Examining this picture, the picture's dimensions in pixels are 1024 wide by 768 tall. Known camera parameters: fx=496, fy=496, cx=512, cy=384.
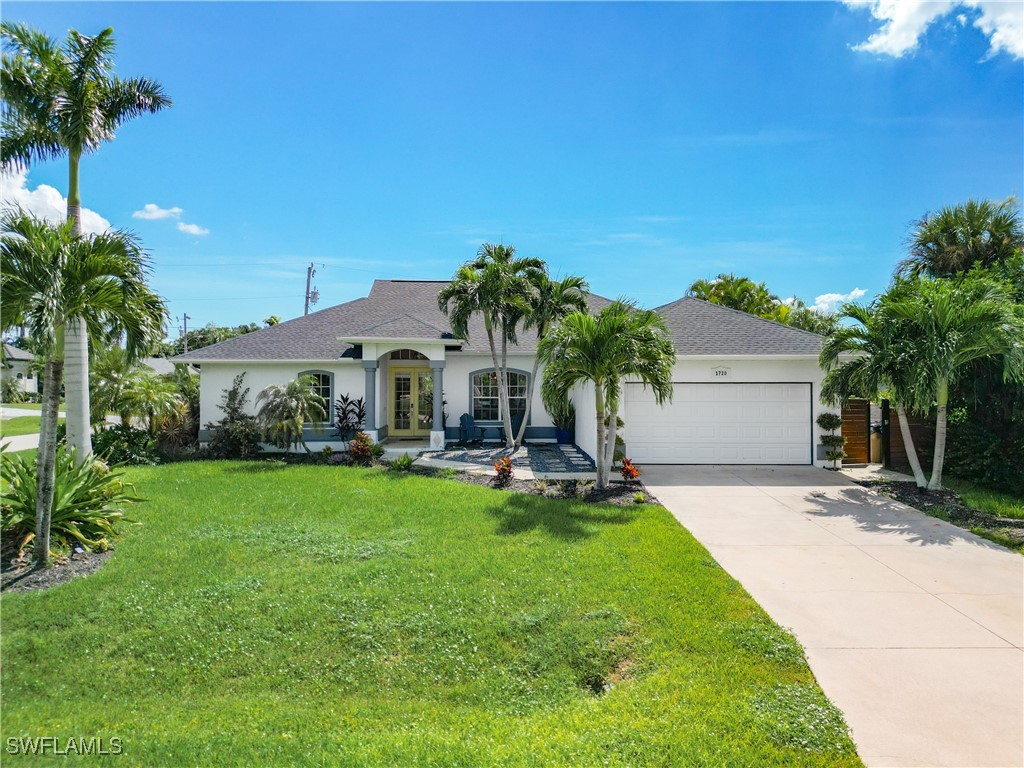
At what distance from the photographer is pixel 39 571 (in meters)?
5.91

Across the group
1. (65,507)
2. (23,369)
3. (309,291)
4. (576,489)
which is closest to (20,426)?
(309,291)

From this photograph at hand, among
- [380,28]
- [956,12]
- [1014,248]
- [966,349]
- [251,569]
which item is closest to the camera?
[251,569]

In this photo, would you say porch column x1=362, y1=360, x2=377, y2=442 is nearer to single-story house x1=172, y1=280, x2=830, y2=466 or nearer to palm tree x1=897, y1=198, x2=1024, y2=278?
single-story house x1=172, y1=280, x2=830, y2=466

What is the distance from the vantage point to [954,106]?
10.4 m

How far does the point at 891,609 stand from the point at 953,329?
7369 mm

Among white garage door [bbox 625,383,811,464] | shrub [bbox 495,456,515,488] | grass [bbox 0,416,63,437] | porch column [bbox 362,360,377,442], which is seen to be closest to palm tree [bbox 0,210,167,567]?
shrub [bbox 495,456,515,488]

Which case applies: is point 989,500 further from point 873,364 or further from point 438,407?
point 438,407

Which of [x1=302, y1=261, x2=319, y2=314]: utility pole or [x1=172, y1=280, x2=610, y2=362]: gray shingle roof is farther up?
[x1=302, y1=261, x2=319, y2=314]: utility pole

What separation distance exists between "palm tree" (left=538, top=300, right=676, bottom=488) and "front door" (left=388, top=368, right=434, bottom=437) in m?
8.71

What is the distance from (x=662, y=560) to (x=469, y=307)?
9403 millimetres

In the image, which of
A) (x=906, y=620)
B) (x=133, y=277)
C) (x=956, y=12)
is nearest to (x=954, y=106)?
(x=956, y=12)

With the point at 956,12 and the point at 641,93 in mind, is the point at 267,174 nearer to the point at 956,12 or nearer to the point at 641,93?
the point at 641,93

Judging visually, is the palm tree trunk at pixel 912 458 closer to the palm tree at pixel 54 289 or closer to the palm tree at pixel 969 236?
the palm tree at pixel 969 236

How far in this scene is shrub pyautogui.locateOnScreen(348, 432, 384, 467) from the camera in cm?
1391
